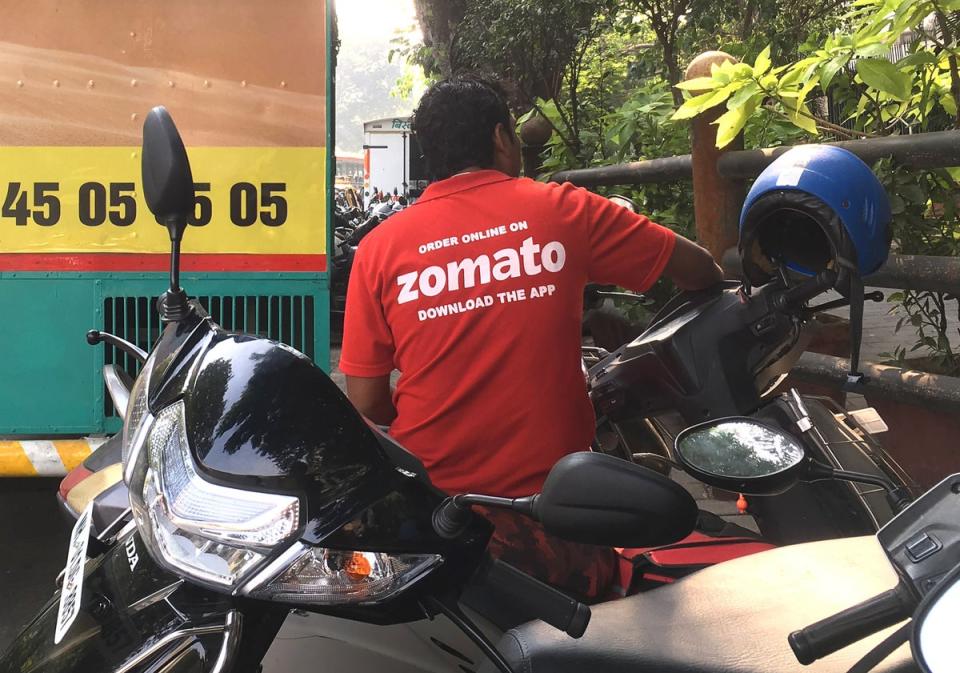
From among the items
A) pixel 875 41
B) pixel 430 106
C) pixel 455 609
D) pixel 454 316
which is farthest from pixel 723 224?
pixel 455 609

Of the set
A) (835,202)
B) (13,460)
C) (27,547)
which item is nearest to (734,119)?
(835,202)

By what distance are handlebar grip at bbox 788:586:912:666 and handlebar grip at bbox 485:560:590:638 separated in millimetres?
309

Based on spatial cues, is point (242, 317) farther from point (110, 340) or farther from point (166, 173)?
point (166, 173)

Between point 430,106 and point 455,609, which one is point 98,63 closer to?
point 430,106

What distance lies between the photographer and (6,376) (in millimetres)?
3773

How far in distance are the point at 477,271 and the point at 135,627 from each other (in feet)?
3.15

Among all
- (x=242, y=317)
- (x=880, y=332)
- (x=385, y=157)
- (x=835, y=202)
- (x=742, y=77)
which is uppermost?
(x=385, y=157)

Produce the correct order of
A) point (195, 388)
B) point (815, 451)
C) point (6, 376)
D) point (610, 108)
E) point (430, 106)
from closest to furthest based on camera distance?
1. point (195, 388)
2. point (815, 451)
3. point (430, 106)
4. point (6, 376)
5. point (610, 108)

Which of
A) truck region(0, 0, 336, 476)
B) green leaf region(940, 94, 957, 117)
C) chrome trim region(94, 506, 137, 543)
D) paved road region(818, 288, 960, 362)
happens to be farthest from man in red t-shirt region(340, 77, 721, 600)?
paved road region(818, 288, 960, 362)

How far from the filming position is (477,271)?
6.26 ft

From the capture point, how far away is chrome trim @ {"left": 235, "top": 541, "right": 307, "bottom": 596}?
1.17 m

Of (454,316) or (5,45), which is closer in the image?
(454,316)

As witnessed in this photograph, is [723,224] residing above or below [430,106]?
below

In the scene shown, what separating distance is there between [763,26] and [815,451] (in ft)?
15.8
